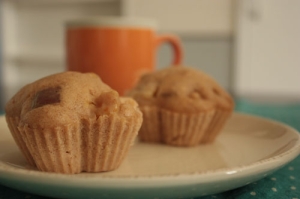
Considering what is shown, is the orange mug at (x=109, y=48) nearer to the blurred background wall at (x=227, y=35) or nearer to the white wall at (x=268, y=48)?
the blurred background wall at (x=227, y=35)

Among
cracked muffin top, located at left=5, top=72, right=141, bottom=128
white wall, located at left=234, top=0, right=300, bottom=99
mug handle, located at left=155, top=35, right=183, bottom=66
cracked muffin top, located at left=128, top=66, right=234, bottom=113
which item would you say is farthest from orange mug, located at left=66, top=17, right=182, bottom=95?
white wall, located at left=234, top=0, right=300, bottom=99

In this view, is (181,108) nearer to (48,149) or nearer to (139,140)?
(139,140)

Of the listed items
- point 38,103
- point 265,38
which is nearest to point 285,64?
point 265,38

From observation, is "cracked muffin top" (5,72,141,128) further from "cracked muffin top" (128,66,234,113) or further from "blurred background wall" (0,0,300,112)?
"blurred background wall" (0,0,300,112)

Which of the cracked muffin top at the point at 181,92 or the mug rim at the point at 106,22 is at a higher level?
the mug rim at the point at 106,22

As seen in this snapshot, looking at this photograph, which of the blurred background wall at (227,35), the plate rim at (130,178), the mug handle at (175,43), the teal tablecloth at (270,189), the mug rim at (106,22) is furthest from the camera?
the blurred background wall at (227,35)

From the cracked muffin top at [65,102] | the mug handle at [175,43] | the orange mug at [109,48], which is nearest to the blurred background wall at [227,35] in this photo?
the mug handle at [175,43]

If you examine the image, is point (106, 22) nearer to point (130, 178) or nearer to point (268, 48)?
point (130, 178)
